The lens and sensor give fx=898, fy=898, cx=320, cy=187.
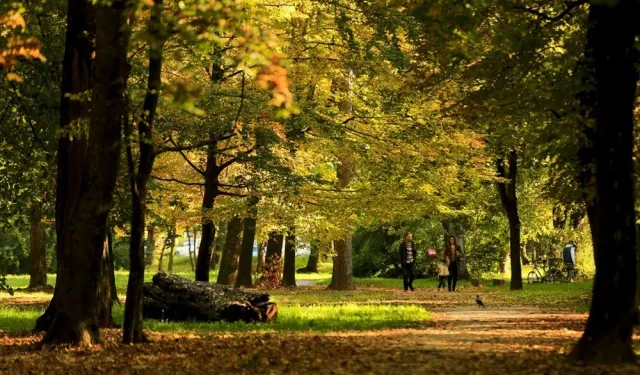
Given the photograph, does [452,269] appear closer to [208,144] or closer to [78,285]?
[208,144]

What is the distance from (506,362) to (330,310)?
28.2 ft

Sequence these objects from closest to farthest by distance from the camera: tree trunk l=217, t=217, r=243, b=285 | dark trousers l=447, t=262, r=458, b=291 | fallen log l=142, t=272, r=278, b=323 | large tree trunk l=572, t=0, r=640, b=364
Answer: large tree trunk l=572, t=0, r=640, b=364 < fallen log l=142, t=272, r=278, b=323 < tree trunk l=217, t=217, r=243, b=285 < dark trousers l=447, t=262, r=458, b=291

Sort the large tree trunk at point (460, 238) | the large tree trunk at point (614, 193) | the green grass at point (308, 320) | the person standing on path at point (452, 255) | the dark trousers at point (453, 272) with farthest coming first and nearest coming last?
the large tree trunk at point (460, 238), the dark trousers at point (453, 272), the person standing on path at point (452, 255), the green grass at point (308, 320), the large tree trunk at point (614, 193)

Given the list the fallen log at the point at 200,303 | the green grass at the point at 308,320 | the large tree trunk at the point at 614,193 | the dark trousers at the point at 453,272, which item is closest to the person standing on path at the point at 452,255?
the dark trousers at the point at 453,272

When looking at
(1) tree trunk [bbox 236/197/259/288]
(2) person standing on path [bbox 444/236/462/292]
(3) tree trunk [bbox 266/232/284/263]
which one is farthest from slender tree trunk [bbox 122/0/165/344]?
(3) tree trunk [bbox 266/232/284/263]

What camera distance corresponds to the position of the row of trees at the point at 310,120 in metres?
8.91

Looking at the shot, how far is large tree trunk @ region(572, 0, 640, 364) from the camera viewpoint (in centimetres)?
886

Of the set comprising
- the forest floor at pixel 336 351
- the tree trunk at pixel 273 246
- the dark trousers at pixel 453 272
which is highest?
the tree trunk at pixel 273 246

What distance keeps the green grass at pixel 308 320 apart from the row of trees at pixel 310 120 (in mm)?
1578

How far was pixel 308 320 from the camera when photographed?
15539 mm

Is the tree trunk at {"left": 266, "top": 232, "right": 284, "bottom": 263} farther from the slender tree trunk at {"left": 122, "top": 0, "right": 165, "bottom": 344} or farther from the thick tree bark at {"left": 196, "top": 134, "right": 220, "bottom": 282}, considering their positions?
the slender tree trunk at {"left": 122, "top": 0, "right": 165, "bottom": 344}

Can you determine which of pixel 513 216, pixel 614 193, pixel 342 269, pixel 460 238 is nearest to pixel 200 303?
pixel 614 193

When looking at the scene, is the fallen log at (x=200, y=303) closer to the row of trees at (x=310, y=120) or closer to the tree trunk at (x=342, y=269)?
the row of trees at (x=310, y=120)

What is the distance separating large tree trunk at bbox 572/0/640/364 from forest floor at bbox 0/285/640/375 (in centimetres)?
38
